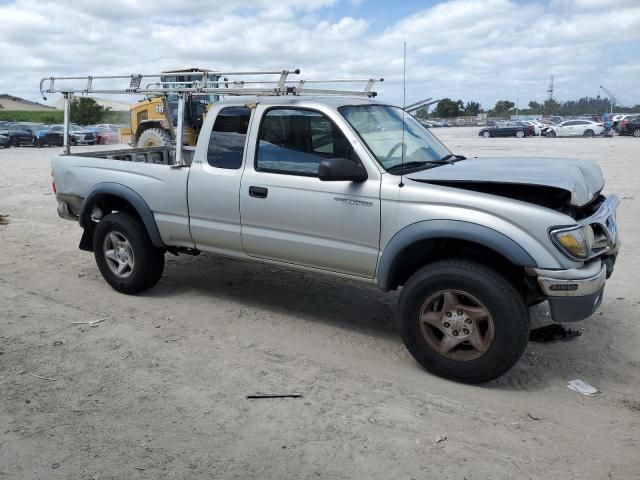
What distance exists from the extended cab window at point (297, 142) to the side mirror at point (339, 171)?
26 centimetres

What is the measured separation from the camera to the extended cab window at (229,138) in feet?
16.5

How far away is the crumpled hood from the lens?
3.81 meters

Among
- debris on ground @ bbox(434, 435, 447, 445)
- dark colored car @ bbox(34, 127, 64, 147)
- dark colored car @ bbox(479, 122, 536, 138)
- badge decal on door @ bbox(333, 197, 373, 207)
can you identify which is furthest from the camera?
dark colored car @ bbox(479, 122, 536, 138)

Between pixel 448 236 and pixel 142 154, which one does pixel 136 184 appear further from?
pixel 448 236

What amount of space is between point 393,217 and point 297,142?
1094 millimetres

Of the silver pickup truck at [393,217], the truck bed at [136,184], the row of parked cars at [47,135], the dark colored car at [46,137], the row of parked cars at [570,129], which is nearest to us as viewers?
the silver pickup truck at [393,217]

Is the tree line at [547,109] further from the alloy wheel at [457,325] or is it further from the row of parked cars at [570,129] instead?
the alloy wheel at [457,325]

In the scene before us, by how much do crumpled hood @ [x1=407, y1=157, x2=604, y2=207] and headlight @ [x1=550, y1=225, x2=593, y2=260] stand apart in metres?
0.19

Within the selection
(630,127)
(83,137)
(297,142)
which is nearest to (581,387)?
(297,142)

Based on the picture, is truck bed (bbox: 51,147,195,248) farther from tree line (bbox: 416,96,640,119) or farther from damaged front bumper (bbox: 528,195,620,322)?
tree line (bbox: 416,96,640,119)

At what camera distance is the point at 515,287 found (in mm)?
4035

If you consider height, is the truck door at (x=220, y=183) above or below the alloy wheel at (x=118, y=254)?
above

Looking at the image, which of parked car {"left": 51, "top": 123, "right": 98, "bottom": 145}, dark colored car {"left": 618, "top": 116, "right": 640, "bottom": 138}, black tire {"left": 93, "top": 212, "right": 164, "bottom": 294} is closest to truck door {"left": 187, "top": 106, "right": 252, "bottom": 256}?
black tire {"left": 93, "top": 212, "right": 164, "bottom": 294}

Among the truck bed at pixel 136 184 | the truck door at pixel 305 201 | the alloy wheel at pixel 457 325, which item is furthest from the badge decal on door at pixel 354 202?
the truck bed at pixel 136 184
